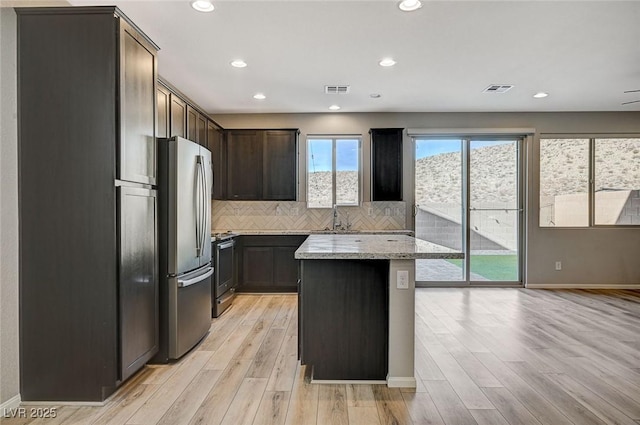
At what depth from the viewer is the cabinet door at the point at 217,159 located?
515cm

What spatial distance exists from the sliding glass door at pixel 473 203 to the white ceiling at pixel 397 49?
0.92 m

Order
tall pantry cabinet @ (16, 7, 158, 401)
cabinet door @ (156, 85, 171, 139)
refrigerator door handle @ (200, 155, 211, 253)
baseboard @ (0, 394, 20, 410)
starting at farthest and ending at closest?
cabinet door @ (156, 85, 171, 139) → refrigerator door handle @ (200, 155, 211, 253) → tall pantry cabinet @ (16, 7, 158, 401) → baseboard @ (0, 394, 20, 410)

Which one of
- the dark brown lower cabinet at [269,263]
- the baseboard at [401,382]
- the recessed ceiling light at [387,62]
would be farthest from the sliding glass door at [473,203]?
the baseboard at [401,382]

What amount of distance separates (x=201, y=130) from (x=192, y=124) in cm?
30

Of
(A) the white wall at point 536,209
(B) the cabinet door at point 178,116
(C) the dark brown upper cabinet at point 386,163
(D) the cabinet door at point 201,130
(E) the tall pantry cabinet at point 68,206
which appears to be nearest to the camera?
(E) the tall pantry cabinet at point 68,206

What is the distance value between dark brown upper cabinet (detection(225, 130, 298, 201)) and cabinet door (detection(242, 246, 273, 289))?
82cm

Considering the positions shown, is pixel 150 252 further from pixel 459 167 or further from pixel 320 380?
pixel 459 167

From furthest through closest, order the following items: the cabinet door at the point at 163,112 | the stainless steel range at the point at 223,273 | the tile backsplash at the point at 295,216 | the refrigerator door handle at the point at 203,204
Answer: the tile backsplash at the point at 295,216
the stainless steel range at the point at 223,273
the cabinet door at the point at 163,112
the refrigerator door handle at the point at 203,204

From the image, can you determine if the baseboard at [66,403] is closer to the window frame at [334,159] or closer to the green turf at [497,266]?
the window frame at [334,159]

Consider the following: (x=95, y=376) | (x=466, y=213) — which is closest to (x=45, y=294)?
(x=95, y=376)

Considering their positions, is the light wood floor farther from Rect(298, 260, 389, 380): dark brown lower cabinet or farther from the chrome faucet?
the chrome faucet

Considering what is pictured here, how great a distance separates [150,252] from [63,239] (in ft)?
1.88

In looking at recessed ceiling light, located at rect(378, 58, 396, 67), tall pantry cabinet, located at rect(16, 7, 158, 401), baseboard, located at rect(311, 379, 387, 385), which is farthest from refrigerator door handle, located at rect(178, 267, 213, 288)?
recessed ceiling light, located at rect(378, 58, 396, 67)

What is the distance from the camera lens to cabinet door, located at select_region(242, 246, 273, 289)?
17.4 ft
